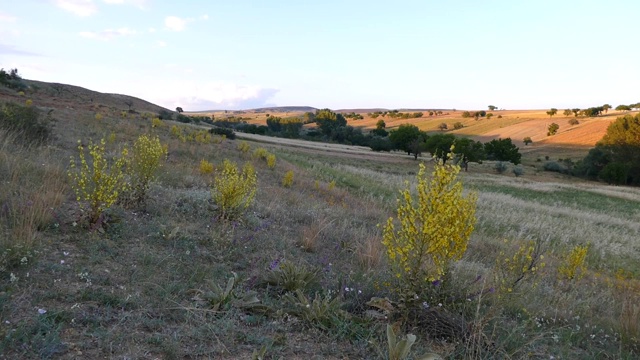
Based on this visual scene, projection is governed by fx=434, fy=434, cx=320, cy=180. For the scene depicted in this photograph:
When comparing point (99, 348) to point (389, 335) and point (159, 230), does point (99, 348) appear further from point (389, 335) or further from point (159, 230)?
point (159, 230)

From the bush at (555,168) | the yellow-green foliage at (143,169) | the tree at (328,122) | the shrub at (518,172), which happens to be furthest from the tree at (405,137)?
the yellow-green foliage at (143,169)

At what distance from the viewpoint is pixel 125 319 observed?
2.97 m

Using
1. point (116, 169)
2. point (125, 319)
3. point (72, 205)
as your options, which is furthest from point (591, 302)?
point (72, 205)

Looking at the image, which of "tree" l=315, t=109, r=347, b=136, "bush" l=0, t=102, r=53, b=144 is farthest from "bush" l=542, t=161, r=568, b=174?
"bush" l=0, t=102, r=53, b=144

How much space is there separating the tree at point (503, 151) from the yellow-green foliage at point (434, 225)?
203 feet

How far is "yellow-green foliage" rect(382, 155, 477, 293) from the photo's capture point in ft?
10.4

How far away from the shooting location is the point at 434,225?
315cm

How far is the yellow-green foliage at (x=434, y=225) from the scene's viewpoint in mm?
3182

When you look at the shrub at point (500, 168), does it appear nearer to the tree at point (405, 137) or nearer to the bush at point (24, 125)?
the tree at point (405, 137)

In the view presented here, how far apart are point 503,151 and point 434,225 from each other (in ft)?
205

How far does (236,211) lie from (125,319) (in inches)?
113

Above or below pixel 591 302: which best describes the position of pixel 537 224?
below

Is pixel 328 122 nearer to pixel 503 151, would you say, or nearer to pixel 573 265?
pixel 503 151

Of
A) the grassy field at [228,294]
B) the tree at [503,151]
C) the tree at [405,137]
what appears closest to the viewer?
the grassy field at [228,294]
